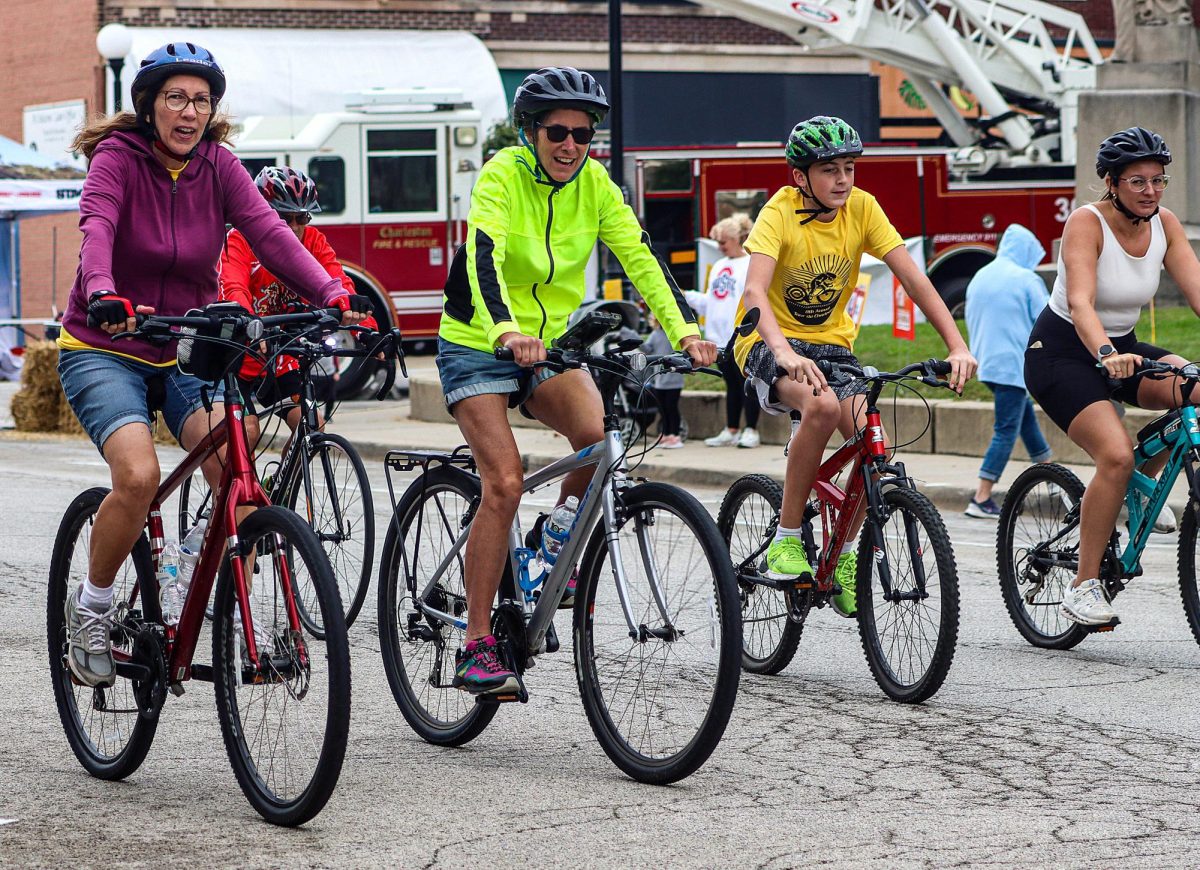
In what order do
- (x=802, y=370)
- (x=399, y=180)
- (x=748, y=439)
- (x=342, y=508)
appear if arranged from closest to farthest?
(x=802, y=370), (x=342, y=508), (x=748, y=439), (x=399, y=180)

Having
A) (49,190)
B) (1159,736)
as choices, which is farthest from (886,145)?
(1159,736)

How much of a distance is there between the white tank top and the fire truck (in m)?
16.1

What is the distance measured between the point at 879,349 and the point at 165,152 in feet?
39.6

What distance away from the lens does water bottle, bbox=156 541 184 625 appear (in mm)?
5387

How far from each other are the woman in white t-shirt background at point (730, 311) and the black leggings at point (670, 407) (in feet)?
1.22

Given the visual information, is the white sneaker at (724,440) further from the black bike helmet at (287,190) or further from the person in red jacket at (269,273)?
the black bike helmet at (287,190)

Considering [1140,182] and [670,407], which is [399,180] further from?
[1140,182]

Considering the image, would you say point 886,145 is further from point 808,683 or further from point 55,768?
point 55,768


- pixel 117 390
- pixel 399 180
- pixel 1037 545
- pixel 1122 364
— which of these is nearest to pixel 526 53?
pixel 399 180

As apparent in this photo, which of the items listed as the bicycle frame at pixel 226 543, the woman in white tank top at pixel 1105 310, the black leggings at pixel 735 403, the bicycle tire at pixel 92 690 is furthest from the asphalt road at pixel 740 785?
the black leggings at pixel 735 403

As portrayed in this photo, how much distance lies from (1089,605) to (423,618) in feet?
8.31

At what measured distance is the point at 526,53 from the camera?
1302 inches

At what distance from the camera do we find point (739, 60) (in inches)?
1359

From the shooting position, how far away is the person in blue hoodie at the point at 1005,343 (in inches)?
468
